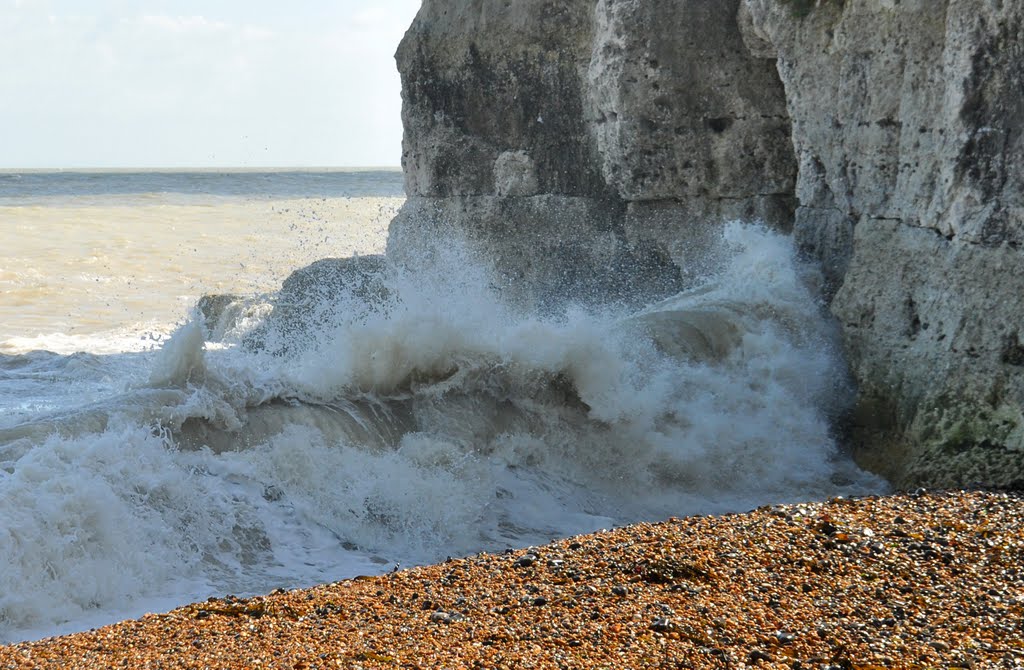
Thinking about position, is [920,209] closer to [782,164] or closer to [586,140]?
[782,164]

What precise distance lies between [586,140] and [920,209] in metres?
4.71

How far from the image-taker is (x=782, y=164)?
10.3m

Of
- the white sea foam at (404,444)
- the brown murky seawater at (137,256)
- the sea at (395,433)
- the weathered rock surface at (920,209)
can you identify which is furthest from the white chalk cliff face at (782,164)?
the brown murky seawater at (137,256)

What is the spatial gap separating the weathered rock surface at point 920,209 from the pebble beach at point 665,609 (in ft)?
6.08

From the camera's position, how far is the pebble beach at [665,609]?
146 inches

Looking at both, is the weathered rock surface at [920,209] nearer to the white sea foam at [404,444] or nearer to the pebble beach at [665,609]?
the white sea foam at [404,444]

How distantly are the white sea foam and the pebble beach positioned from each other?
40.1 inches

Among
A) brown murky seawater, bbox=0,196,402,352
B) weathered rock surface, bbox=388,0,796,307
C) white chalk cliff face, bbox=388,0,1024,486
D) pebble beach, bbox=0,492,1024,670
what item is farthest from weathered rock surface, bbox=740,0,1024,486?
brown murky seawater, bbox=0,196,402,352

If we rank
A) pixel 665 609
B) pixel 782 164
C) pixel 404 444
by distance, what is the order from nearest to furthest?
pixel 665 609 → pixel 404 444 → pixel 782 164

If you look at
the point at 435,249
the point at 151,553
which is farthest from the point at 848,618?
the point at 435,249

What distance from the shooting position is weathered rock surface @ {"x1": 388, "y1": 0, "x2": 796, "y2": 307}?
33.7ft

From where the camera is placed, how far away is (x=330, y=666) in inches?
145

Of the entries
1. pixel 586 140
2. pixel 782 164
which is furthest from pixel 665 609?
pixel 586 140

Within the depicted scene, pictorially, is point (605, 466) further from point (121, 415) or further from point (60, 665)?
point (60, 665)
